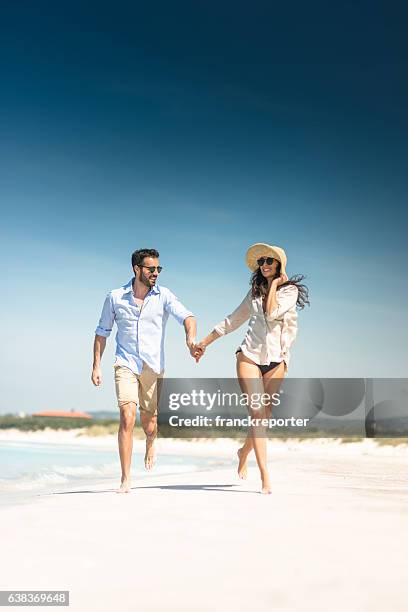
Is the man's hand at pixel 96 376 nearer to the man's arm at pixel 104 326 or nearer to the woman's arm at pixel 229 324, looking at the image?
the man's arm at pixel 104 326

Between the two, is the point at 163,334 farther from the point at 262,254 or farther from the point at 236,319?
the point at 262,254

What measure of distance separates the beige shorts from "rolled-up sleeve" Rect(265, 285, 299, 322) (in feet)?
4.56

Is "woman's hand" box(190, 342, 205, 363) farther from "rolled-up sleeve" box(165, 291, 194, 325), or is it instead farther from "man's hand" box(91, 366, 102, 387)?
"man's hand" box(91, 366, 102, 387)

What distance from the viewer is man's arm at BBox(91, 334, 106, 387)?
748 centimetres

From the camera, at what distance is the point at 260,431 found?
696cm

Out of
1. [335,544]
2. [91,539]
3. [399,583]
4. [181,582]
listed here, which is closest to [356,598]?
[399,583]

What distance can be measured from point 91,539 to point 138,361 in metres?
3.26

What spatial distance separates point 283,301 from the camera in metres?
7.13

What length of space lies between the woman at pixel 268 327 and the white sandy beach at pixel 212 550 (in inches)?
40.8

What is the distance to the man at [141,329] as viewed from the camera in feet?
24.8

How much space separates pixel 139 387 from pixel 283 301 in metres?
1.76

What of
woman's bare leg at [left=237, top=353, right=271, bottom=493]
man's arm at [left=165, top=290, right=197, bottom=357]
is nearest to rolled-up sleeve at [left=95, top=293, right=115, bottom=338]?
man's arm at [left=165, top=290, right=197, bottom=357]

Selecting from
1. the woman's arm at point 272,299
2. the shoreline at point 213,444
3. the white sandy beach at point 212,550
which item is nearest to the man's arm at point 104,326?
the white sandy beach at point 212,550

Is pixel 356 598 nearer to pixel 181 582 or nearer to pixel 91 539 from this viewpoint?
pixel 181 582
